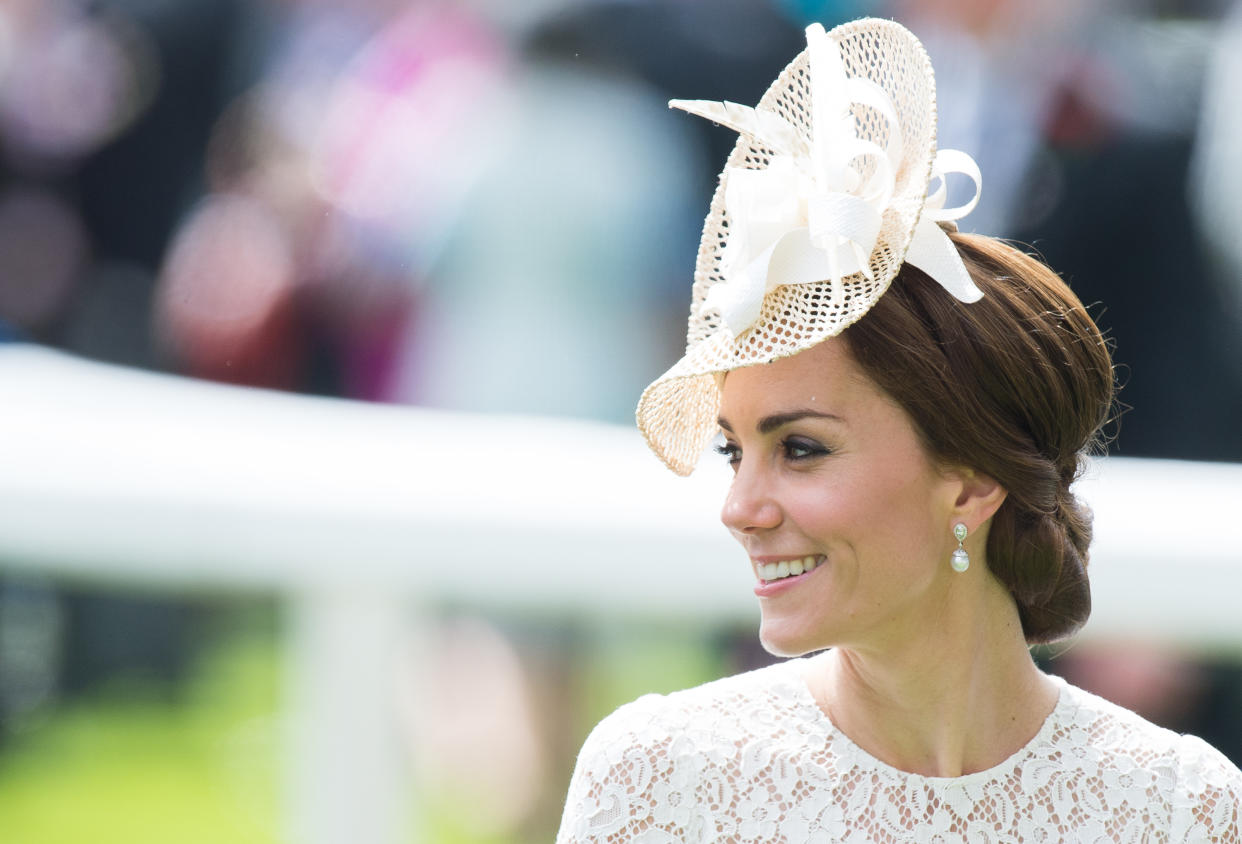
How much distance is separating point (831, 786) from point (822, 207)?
2.25ft

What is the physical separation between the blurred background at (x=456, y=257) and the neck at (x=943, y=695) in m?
1.11

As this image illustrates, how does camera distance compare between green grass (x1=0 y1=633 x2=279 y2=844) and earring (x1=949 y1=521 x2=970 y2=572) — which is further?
green grass (x1=0 y1=633 x2=279 y2=844)

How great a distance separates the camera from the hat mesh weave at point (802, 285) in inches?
63.2

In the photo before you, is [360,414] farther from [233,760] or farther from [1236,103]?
[1236,103]

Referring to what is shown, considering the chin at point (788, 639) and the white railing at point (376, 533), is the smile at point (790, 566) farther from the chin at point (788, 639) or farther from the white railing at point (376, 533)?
the white railing at point (376, 533)

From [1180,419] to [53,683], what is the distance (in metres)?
2.51

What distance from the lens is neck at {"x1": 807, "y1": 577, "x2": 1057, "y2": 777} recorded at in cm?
178

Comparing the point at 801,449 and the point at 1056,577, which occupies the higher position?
the point at 801,449

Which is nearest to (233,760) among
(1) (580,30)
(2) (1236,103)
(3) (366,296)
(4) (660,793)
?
A: (3) (366,296)

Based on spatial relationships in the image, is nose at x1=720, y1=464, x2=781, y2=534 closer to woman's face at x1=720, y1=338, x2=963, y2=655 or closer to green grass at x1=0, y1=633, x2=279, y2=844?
woman's face at x1=720, y1=338, x2=963, y2=655

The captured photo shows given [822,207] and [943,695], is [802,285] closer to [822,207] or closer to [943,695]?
[822,207]

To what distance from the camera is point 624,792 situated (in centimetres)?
173

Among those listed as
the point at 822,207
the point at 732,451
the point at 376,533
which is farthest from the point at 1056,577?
the point at 376,533

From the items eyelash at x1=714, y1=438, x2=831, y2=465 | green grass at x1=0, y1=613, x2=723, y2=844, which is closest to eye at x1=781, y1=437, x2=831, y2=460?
eyelash at x1=714, y1=438, x2=831, y2=465
